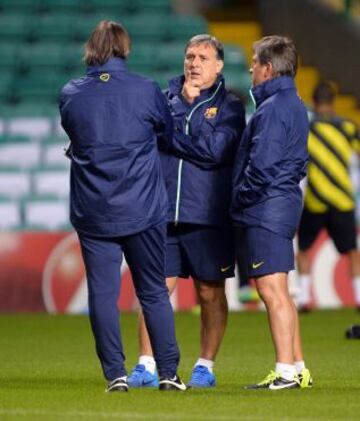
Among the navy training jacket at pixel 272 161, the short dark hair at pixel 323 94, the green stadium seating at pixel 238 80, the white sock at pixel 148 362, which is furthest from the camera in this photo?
the green stadium seating at pixel 238 80

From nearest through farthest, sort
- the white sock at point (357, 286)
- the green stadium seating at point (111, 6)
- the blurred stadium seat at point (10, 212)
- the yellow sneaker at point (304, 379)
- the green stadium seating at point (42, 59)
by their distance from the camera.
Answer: the yellow sneaker at point (304, 379) < the white sock at point (357, 286) < the blurred stadium seat at point (10, 212) < the green stadium seating at point (42, 59) < the green stadium seating at point (111, 6)

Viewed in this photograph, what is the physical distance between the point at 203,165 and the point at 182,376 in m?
1.41

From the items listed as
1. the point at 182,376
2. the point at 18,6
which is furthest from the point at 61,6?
the point at 182,376

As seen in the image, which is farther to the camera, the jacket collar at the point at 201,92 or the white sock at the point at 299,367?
the jacket collar at the point at 201,92

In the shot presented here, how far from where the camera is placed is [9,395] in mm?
8672

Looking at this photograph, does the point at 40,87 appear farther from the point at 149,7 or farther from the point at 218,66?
the point at 218,66

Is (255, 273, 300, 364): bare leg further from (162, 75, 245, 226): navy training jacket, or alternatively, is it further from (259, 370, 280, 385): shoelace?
(162, 75, 245, 226): navy training jacket

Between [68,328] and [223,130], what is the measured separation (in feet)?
17.8

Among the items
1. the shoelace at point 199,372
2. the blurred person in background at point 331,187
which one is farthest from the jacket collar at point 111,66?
the blurred person in background at point 331,187

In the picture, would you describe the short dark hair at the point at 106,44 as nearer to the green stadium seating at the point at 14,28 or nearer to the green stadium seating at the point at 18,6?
the green stadium seating at the point at 14,28

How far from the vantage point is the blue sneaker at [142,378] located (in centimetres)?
919

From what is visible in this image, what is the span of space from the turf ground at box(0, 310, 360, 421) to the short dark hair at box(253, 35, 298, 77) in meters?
1.71

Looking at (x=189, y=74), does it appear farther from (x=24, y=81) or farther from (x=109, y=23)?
(x=24, y=81)

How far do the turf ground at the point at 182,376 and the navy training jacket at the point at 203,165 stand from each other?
3.20ft
